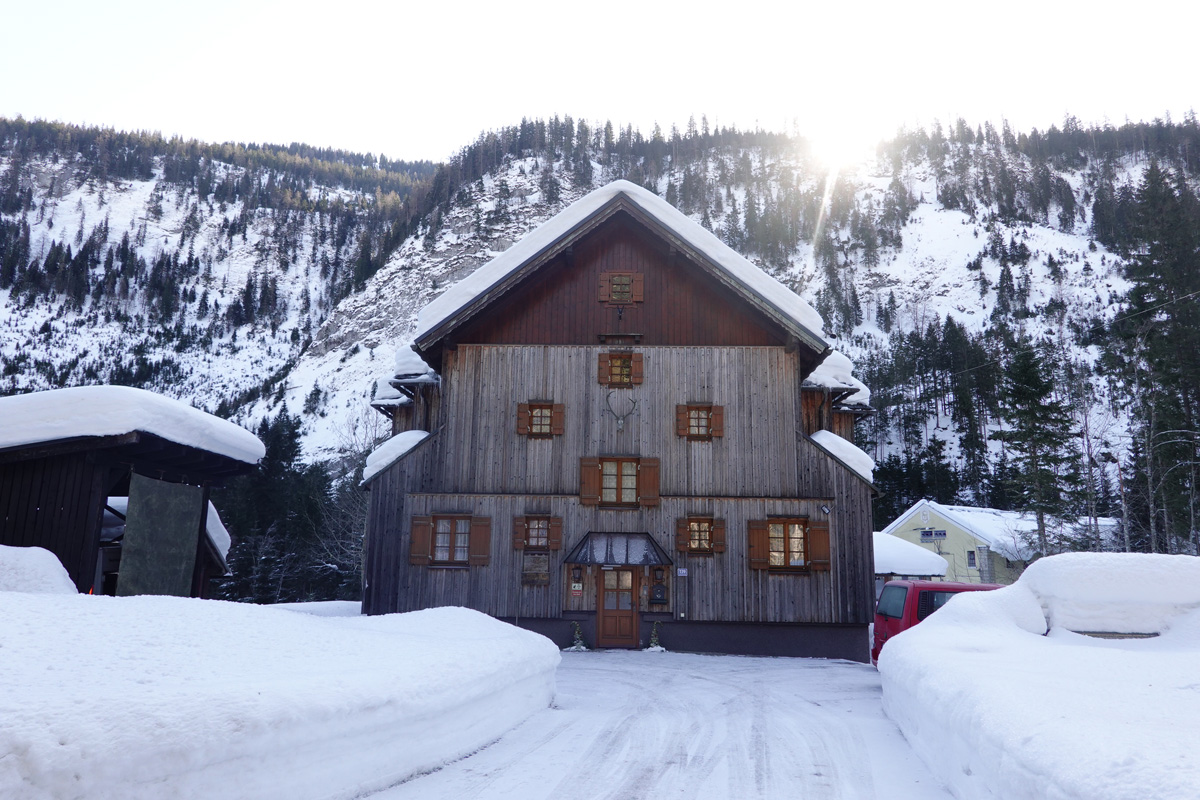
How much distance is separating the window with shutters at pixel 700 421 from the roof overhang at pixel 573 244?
2703 millimetres

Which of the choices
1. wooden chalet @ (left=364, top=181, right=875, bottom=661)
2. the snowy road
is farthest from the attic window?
the snowy road

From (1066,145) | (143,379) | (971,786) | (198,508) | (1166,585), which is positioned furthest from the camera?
(1066,145)

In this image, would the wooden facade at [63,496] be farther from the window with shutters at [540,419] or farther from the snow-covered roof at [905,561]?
the snow-covered roof at [905,561]

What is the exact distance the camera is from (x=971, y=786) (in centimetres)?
521

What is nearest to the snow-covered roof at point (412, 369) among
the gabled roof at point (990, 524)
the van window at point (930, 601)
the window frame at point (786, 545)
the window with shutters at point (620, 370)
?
the window with shutters at point (620, 370)

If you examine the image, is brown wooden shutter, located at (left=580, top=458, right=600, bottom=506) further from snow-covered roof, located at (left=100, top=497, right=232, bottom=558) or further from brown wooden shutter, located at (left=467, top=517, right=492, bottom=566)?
snow-covered roof, located at (left=100, top=497, right=232, bottom=558)

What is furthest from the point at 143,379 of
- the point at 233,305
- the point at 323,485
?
the point at 323,485

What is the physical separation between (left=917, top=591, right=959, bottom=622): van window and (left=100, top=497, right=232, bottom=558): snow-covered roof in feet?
47.9

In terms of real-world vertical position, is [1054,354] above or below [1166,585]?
above

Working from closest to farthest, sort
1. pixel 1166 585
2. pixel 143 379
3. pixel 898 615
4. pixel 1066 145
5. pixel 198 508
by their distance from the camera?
1. pixel 1166 585
2. pixel 898 615
3. pixel 198 508
4. pixel 143 379
5. pixel 1066 145

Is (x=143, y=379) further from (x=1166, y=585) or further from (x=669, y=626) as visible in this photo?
(x=1166, y=585)

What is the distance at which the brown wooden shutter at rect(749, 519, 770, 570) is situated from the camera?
18172mm

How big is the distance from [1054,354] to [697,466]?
8957 cm

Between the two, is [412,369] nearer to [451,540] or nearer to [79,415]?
[451,540]
